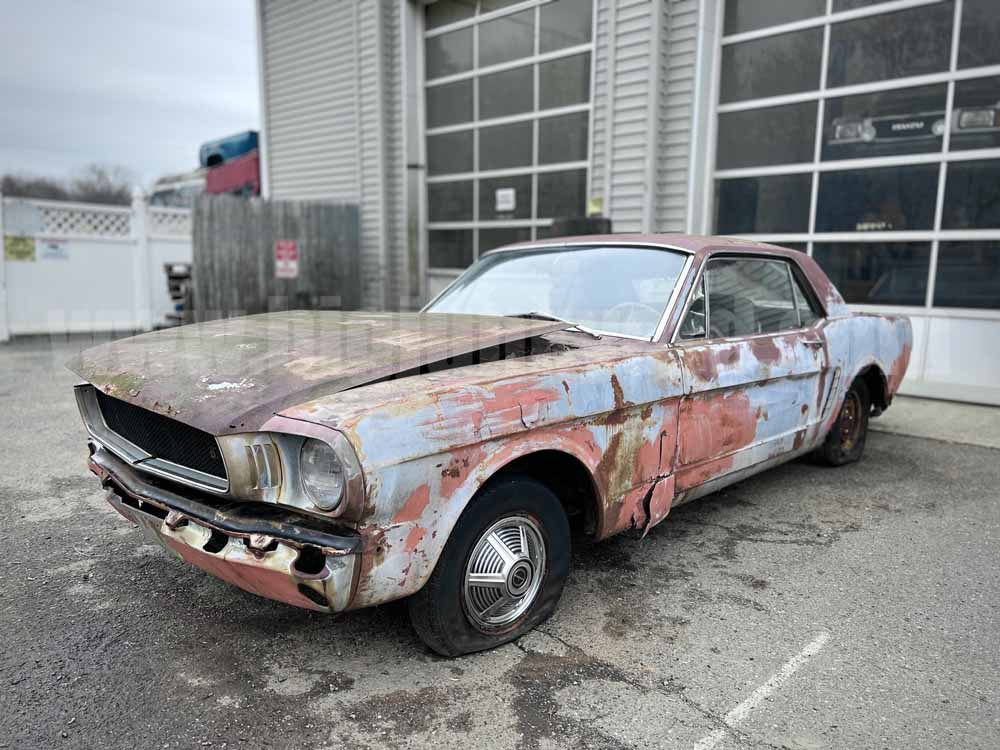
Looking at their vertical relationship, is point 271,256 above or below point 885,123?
below

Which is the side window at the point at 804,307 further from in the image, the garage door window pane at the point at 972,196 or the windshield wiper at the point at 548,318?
the garage door window pane at the point at 972,196

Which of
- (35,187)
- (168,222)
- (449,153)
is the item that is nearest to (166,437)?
(449,153)

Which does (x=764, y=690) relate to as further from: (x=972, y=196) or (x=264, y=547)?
(x=972, y=196)

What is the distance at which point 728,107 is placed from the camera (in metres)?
7.96

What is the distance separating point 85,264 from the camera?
11.9 meters

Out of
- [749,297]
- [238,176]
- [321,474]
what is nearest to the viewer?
[321,474]

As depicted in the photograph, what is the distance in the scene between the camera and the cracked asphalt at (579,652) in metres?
2.17

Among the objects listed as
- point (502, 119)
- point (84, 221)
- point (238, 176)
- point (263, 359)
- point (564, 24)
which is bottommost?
point (263, 359)

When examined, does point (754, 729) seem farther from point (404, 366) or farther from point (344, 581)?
point (404, 366)

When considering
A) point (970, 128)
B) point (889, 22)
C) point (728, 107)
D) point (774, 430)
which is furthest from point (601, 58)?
point (774, 430)

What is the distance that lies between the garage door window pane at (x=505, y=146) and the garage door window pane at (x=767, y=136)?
2789 mm

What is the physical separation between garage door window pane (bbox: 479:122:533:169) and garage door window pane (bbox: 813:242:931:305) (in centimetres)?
414

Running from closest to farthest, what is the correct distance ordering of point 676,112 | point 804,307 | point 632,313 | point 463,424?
point 463,424, point 632,313, point 804,307, point 676,112

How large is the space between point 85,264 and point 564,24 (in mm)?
8490
